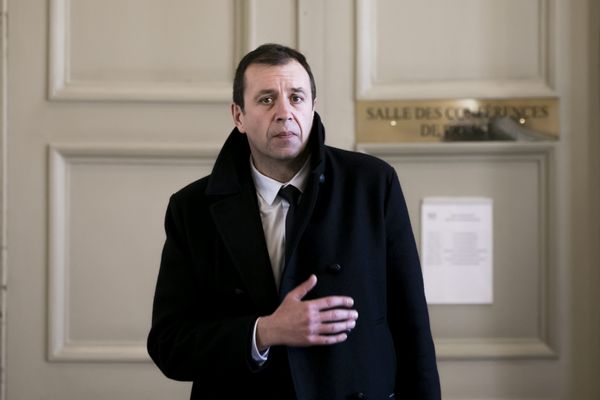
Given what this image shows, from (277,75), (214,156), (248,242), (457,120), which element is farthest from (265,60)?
(457,120)

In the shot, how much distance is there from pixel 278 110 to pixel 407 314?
1.36 feet

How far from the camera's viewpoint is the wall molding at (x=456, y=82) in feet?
6.89

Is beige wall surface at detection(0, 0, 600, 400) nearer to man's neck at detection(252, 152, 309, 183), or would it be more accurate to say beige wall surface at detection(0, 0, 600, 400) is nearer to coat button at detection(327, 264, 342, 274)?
man's neck at detection(252, 152, 309, 183)

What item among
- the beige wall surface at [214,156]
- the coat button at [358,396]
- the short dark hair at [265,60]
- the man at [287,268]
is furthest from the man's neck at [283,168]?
the beige wall surface at [214,156]

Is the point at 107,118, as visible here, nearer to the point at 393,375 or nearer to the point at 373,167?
the point at 373,167

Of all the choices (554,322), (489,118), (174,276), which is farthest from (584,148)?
(174,276)

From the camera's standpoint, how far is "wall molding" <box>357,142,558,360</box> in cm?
210

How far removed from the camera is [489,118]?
2107 millimetres

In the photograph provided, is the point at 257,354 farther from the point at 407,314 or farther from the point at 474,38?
the point at 474,38

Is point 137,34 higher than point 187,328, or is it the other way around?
point 137,34

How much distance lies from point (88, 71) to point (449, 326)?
3.69 ft

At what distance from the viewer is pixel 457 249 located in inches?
83.0

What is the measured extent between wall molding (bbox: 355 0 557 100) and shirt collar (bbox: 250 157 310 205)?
0.69 metres

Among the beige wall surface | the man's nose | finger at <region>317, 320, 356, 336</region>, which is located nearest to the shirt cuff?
finger at <region>317, 320, 356, 336</region>
